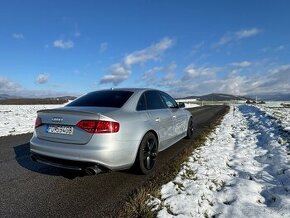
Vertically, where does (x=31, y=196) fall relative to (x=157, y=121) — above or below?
below

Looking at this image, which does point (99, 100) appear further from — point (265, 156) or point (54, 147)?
point (265, 156)

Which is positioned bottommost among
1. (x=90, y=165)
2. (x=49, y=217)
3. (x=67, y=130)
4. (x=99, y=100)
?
(x=49, y=217)

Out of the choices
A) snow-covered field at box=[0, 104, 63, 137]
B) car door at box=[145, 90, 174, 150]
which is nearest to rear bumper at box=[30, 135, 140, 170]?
car door at box=[145, 90, 174, 150]

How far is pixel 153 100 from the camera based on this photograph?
19.6 ft

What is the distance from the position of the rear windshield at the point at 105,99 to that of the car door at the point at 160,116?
0.59 m

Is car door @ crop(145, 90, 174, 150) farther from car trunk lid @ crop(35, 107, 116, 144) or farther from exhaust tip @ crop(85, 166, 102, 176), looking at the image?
exhaust tip @ crop(85, 166, 102, 176)

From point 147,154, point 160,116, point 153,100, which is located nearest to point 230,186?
point 147,154

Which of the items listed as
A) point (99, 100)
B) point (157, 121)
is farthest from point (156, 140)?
point (99, 100)

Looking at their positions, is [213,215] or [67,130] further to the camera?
[67,130]

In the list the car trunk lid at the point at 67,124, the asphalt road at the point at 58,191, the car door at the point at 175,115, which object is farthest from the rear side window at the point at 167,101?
the car trunk lid at the point at 67,124

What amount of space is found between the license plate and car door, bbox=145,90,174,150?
64.1 inches

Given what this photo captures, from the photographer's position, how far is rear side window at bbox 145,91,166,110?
18.7ft

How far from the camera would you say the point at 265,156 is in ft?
20.9

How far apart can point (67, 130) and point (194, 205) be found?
2.19 metres
